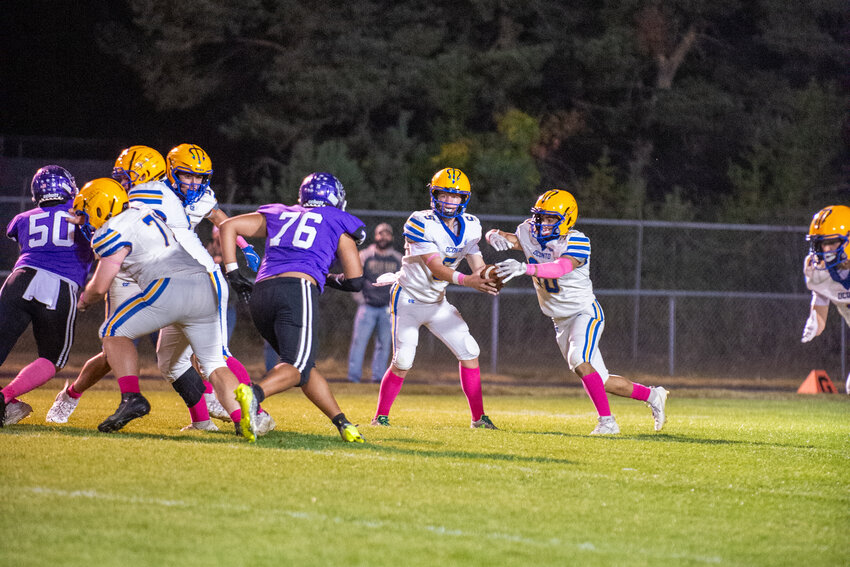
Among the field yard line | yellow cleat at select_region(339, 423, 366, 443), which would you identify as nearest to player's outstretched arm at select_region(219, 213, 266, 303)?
yellow cleat at select_region(339, 423, 366, 443)

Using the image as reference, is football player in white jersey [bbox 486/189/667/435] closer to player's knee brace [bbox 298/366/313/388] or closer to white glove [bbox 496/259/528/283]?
white glove [bbox 496/259/528/283]

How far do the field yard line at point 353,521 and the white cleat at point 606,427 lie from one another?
13.1ft

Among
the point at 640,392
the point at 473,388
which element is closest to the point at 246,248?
the point at 473,388

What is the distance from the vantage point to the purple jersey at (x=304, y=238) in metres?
7.53

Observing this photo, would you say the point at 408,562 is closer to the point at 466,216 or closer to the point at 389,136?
the point at 466,216

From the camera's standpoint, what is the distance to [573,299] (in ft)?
29.4

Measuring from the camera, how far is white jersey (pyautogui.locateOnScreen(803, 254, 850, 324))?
10.1m

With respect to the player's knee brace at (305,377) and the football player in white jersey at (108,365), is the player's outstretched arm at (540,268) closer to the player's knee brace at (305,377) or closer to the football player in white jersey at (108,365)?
the player's knee brace at (305,377)

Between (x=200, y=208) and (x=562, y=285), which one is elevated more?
(x=200, y=208)

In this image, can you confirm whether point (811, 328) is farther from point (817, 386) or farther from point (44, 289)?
point (44, 289)

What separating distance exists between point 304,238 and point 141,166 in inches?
51.7

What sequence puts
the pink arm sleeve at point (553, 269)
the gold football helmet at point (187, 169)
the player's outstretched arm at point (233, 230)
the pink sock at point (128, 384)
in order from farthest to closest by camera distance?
the pink arm sleeve at point (553, 269), the gold football helmet at point (187, 169), the player's outstretched arm at point (233, 230), the pink sock at point (128, 384)

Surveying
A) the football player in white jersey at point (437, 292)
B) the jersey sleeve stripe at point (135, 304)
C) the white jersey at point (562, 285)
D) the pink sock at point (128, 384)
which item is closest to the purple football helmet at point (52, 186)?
the jersey sleeve stripe at point (135, 304)

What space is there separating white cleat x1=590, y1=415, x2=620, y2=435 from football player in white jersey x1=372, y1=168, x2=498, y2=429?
2.82ft
